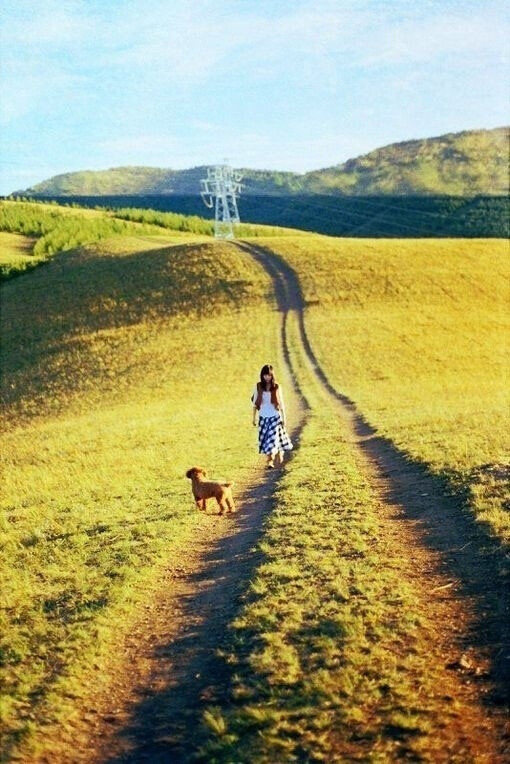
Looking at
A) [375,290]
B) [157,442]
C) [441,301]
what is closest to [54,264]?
[375,290]

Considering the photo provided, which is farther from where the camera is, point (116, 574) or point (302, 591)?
point (116, 574)

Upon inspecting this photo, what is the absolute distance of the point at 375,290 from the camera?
209 feet

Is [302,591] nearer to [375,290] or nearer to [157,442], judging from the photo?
[157,442]

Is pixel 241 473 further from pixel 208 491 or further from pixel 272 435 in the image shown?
pixel 208 491

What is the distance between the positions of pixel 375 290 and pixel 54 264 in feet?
141

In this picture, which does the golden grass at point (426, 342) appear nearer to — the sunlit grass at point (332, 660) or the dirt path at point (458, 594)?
the dirt path at point (458, 594)

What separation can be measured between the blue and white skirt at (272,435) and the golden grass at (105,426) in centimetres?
131

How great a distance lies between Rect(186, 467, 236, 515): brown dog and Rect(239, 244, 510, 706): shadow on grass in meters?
3.52

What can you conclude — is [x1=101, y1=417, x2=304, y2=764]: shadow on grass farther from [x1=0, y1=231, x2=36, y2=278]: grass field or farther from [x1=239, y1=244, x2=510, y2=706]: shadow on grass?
[x1=0, y1=231, x2=36, y2=278]: grass field

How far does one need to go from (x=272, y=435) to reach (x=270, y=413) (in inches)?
31.5

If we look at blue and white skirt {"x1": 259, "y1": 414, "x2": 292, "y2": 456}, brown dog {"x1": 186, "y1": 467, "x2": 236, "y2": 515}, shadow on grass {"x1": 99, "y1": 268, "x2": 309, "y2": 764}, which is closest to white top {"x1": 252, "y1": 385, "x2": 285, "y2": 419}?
blue and white skirt {"x1": 259, "y1": 414, "x2": 292, "y2": 456}

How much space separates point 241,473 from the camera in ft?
63.4

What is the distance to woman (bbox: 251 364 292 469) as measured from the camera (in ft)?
58.1

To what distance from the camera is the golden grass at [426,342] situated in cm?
1825
